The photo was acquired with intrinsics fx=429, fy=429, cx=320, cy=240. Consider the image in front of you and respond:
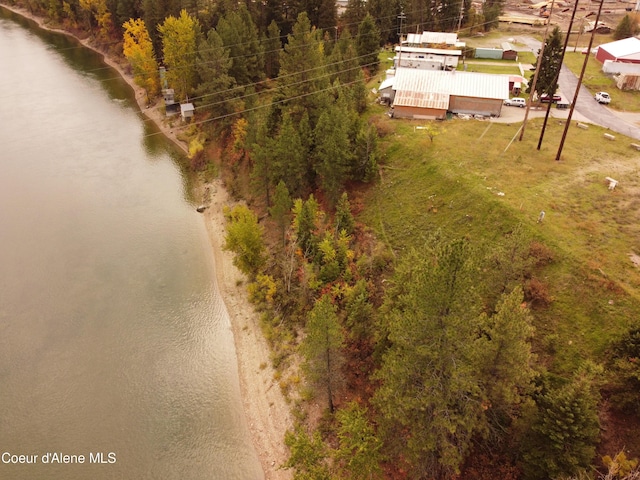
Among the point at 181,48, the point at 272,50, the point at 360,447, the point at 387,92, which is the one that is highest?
the point at 181,48

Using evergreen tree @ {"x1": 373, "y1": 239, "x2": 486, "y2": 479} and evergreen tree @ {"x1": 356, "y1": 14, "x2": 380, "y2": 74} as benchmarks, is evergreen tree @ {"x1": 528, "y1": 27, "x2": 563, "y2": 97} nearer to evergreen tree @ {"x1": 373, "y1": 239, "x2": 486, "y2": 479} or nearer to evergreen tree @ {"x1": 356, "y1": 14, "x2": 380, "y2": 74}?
evergreen tree @ {"x1": 356, "y1": 14, "x2": 380, "y2": 74}

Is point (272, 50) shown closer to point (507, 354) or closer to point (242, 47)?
point (242, 47)

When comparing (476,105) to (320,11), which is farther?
(320,11)

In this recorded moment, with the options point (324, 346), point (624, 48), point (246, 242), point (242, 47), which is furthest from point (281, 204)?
point (624, 48)

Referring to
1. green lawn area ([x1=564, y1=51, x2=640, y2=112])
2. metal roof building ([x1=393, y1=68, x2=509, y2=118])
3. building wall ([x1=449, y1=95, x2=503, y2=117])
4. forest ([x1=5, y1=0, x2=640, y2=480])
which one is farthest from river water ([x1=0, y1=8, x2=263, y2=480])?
green lawn area ([x1=564, y1=51, x2=640, y2=112])

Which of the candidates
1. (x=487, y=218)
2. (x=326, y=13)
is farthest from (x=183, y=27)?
(x=487, y=218)

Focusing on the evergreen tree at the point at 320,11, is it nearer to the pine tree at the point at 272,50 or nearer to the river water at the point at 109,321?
the pine tree at the point at 272,50

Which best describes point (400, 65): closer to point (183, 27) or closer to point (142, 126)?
point (183, 27)

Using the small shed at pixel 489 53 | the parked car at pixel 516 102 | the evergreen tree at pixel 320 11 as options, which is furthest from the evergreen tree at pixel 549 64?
the evergreen tree at pixel 320 11
